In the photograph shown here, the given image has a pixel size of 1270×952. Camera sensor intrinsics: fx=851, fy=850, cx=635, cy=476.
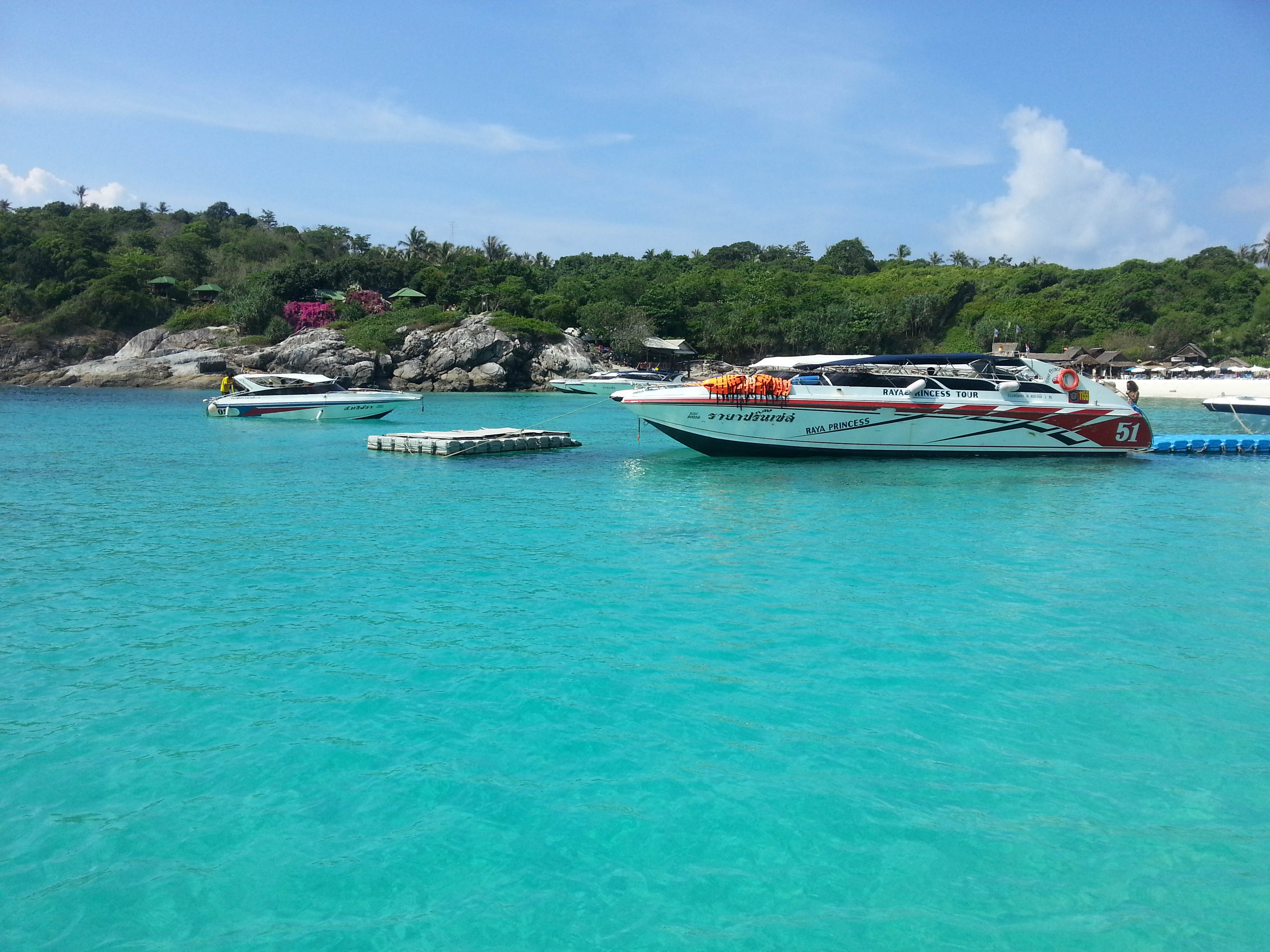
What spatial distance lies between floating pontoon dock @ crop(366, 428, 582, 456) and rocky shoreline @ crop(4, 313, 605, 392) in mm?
41885

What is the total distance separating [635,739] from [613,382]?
179ft

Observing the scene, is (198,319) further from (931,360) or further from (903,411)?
(903,411)

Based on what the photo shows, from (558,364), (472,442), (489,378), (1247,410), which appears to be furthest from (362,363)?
(1247,410)

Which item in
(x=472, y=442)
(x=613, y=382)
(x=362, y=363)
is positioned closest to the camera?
(x=472, y=442)

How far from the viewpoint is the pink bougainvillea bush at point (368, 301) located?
7856 cm

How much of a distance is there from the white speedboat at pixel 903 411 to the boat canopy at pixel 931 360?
1.4 inches

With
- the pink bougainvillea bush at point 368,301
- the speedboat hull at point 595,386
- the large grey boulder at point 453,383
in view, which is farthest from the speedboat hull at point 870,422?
the pink bougainvillea bush at point 368,301

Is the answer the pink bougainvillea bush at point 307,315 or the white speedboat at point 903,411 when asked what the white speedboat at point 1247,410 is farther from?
the pink bougainvillea bush at point 307,315

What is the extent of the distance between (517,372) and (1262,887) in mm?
67941

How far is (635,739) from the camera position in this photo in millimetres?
6254

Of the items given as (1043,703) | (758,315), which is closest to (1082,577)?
(1043,703)

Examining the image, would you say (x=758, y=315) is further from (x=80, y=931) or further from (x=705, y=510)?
(x=80, y=931)

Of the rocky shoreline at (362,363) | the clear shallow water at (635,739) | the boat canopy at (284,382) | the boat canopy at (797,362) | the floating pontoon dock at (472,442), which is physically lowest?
the clear shallow water at (635,739)

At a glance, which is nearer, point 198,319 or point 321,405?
point 321,405
